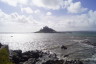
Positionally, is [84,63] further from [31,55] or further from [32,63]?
[31,55]

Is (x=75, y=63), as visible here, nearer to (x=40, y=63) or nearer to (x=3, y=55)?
(x=40, y=63)

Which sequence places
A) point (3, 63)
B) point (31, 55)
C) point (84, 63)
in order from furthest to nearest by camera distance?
point (31, 55) → point (84, 63) → point (3, 63)

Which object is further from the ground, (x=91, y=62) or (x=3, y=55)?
(x=3, y=55)

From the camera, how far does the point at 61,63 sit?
42.5 metres

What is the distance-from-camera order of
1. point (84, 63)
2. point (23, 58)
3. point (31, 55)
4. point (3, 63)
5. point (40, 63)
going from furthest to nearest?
point (31, 55) < point (23, 58) < point (84, 63) < point (40, 63) < point (3, 63)

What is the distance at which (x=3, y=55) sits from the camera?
27812 millimetres

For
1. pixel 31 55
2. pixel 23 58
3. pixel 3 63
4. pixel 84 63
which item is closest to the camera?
pixel 3 63

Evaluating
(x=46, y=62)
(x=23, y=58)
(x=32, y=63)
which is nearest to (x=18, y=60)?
(x=23, y=58)

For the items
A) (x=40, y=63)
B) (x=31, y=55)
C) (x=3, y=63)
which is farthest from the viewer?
(x=31, y=55)

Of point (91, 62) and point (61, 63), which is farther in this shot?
point (91, 62)

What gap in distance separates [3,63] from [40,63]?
1555 cm

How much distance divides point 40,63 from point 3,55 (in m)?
15.2

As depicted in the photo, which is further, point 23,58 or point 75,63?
point 23,58

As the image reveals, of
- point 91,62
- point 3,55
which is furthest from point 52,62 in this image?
point 3,55
